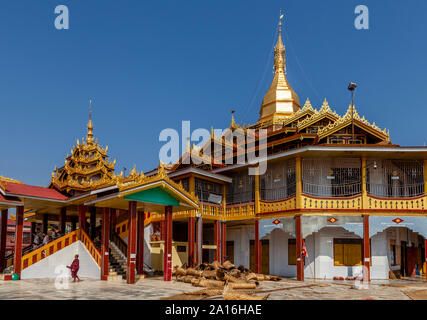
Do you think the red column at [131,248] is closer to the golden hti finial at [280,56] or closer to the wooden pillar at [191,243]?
the wooden pillar at [191,243]

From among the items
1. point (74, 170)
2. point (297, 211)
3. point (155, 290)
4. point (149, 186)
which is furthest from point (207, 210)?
point (74, 170)

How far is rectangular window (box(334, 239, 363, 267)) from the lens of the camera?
23.4 metres

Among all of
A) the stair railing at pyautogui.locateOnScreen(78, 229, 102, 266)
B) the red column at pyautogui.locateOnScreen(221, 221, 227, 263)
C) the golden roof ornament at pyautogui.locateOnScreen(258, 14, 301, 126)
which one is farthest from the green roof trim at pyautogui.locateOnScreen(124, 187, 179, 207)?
the golden roof ornament at pyautogui.locateOnScreen(258, 14, 301, 126)

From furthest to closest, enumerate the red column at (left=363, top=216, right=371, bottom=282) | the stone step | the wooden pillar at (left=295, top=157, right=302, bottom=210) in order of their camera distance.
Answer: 1. the wooden pillar at (left=295, top=157, right=302, bottom=210)
2. the red column at (left=363, top=216, right=371, bottom=282)
3. the stone step

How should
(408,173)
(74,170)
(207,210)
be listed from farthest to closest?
(74,170)
(207,210)
(408,173)

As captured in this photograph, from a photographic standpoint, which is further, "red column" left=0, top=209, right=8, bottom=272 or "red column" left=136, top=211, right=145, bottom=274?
"red column" left=0, top=209, right=8, bottom=272

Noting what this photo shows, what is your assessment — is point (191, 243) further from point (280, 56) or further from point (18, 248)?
point (280, 56)

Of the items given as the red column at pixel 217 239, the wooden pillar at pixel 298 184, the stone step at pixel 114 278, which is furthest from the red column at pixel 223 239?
the stone step at pixel 114 278

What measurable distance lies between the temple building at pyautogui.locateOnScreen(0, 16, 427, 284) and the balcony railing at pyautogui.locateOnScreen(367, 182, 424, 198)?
0.18 ft

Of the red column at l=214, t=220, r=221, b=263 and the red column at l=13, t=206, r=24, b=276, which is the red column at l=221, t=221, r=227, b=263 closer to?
the red column at l=214, t=220, r=221, b=263

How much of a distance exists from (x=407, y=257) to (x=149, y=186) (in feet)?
54.0

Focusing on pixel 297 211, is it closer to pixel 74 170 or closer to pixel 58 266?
pixel 58 266
